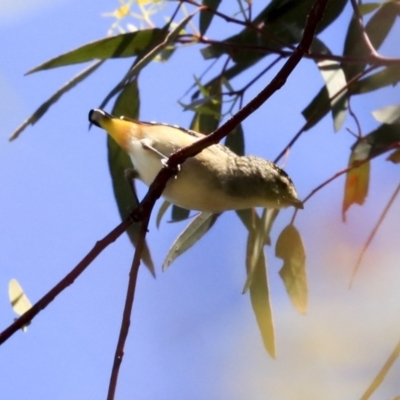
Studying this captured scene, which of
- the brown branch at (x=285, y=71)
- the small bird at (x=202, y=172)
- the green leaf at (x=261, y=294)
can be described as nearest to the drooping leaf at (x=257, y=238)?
the green leaf at (x=261, y=294)

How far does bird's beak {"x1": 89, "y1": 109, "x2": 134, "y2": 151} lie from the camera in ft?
3.75

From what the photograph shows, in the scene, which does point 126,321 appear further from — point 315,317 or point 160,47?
point 160,47

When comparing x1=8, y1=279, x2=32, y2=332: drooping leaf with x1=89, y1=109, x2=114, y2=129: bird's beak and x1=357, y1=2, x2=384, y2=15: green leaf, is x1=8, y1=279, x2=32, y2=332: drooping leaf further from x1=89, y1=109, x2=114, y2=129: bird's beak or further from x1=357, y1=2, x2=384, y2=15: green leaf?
x1=357, y1=2, x2=384, y2=15: green leaf

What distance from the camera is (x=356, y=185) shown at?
1.16m

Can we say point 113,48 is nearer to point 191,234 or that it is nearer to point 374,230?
point 191,234

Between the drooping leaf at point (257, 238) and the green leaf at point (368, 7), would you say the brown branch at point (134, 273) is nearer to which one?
the drooping leaf at point (257, 238)

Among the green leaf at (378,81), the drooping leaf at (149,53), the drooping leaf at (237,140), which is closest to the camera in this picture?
the drooping leaf at (149,53)

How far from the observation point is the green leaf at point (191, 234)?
1187 millimetres

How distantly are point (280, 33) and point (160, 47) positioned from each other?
1.15 feet

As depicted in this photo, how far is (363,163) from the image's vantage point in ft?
3.88

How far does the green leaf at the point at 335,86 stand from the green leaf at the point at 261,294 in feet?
0.89

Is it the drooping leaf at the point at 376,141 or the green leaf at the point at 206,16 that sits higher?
the green leaf at the point at 206,16

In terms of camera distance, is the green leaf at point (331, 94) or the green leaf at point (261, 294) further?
the green leaf at point (331, 94)


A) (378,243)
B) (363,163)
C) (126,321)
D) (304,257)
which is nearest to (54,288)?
(126,321)
